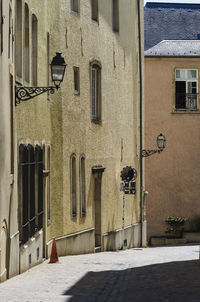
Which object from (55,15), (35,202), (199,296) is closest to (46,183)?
(35,202)

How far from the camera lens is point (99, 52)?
2430 centimetres

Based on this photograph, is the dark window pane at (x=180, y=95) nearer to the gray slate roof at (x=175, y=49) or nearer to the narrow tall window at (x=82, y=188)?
the gray slate roof at (x=175, y=49)

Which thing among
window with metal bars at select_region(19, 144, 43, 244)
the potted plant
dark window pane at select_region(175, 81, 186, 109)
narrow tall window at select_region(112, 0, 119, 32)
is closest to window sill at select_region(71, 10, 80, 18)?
narrow tall window at select_region(112, 0, 119, 32)

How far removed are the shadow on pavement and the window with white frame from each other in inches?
737

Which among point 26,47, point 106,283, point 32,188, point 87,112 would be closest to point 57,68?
point 26,47

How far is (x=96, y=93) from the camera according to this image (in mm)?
24484

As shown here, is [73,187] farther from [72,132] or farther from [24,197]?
[24,197]

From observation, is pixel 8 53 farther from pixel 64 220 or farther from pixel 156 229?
pixel 156 229

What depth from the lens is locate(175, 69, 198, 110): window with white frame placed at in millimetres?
34000

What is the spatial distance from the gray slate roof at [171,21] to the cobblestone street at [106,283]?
21473 mm

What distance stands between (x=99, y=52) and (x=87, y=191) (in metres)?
4.51

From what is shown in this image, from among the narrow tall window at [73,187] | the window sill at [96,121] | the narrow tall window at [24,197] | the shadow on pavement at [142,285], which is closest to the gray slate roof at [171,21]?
the window sill at [96,121]

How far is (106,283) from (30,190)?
3694 mm

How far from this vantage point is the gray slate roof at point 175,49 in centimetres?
3444
